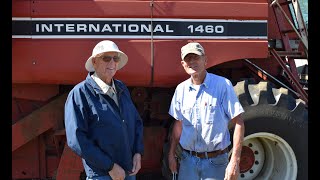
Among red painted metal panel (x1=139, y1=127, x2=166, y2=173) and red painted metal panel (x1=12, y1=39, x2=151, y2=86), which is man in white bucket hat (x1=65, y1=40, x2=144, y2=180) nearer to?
red painted metal panel (x1=12, y1=39, x2=151, y2=86)

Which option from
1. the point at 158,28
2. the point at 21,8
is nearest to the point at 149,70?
the point at 158,28

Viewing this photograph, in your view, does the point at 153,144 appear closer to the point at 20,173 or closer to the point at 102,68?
the point at 20,173

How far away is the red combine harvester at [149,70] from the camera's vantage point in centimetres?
411

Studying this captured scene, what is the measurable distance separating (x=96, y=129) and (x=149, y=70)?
4.85 ft

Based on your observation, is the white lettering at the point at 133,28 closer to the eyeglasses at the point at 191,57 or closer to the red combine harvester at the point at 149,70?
the red combine harvester at the point at 149,70

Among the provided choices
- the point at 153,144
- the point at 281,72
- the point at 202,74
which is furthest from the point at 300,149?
the point at 202,74

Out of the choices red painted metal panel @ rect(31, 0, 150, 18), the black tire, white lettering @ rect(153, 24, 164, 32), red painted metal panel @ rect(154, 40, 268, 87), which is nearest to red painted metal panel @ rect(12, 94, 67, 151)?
red painted metal panel @ rect(31, 0, 150, 18)

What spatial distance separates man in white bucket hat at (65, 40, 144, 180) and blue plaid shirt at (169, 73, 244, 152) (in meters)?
0.46

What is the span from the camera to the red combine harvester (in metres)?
4.11

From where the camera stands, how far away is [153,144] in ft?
15.3

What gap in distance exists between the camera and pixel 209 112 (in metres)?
3.18

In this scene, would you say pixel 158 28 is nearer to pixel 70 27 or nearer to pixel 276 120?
pixel 70 27

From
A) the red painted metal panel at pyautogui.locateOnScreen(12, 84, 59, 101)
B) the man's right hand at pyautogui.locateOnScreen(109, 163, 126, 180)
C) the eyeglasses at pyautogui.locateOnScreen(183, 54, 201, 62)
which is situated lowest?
the man's right hand at pyautogui.locateOnScreen(109, 163, 126, 180)

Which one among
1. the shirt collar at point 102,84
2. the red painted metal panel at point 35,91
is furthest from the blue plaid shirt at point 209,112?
the red painted metal panel at point 35,91
